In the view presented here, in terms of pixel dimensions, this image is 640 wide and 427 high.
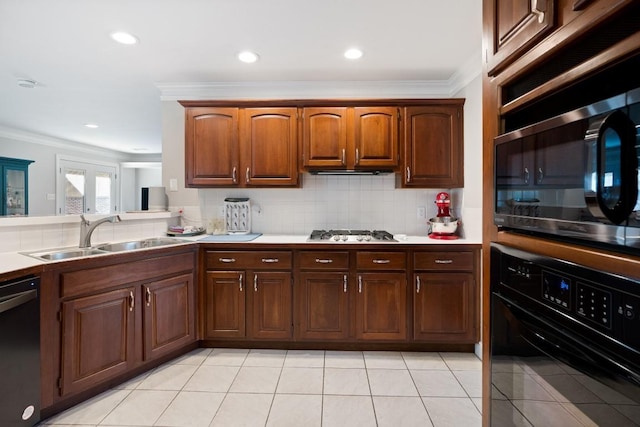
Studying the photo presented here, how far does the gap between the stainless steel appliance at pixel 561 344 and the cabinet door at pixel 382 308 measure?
1.43m

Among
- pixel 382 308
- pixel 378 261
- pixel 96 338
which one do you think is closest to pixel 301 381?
pixel 382 308

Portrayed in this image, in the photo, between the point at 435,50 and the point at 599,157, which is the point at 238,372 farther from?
the point at 435,50

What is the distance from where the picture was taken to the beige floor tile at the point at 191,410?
68.5 inches

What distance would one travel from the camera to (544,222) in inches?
33.4

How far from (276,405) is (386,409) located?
654 mm

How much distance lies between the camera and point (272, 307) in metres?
2.53

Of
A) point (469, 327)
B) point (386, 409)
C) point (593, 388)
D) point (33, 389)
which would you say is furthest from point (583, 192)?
point (33, 389)

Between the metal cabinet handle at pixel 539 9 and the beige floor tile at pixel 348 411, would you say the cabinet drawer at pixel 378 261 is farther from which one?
the metal cabinet handle at pixel 539 9

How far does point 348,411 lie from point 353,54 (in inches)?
98.7

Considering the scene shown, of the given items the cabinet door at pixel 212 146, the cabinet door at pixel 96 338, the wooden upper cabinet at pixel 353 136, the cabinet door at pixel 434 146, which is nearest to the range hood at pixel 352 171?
the wooden upper cabinet at pixel 353 136

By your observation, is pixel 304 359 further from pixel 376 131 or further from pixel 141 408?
pixel 376 131

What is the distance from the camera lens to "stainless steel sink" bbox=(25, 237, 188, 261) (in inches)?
79.5

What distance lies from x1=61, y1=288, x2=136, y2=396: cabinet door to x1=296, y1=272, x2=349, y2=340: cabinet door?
1190mm

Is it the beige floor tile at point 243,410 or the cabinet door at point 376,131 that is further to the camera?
the cabinet door at point 376,131
